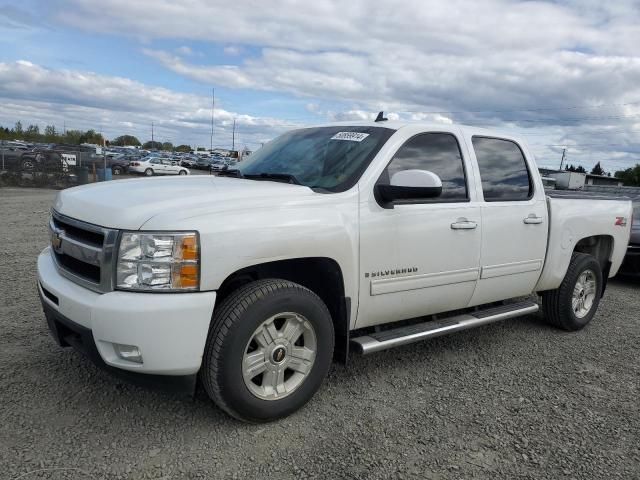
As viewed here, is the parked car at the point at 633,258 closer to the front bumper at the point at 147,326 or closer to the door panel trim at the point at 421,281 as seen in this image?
the door panel trim at the point at 421,281

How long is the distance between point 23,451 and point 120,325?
34.2 inches

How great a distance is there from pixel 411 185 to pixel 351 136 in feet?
2.52

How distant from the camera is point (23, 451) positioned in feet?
9.23

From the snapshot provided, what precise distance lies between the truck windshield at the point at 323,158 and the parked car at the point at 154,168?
3430 centimetres

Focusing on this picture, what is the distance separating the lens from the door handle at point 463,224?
3973 mm

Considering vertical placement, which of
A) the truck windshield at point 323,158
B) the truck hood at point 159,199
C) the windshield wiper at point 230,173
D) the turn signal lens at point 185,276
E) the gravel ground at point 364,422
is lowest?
the gravel ground at point 364,422

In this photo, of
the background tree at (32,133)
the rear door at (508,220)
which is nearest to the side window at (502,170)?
the rear door at (508,220)

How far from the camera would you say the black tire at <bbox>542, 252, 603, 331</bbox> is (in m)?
5.21

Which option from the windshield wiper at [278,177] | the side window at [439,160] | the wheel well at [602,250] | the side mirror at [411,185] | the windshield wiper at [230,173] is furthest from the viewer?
the wheel well at [602,250]

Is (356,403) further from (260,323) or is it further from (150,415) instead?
(150,415)

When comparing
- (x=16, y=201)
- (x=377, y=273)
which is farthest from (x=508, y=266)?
(x=16, y=201)

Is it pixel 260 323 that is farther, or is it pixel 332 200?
pixel 332 200

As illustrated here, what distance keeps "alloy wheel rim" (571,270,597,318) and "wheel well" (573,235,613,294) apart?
28cm

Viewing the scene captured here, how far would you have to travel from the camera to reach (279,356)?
319 centimetres
